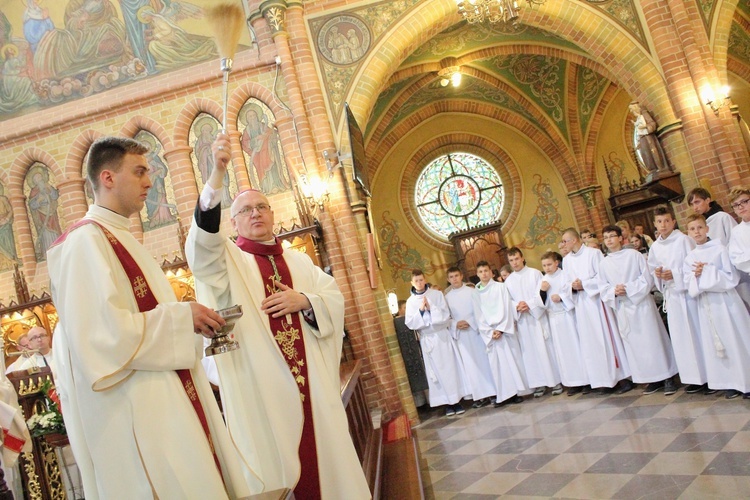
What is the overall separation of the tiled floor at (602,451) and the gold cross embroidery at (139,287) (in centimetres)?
307

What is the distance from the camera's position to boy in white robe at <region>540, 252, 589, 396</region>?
294 inches

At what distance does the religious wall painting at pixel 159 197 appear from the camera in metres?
8.97

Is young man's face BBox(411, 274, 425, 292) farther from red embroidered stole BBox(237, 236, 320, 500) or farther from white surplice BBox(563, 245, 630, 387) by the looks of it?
red embroidered stole BBox(237, 236, 320, 500)

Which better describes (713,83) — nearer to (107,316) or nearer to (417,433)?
(417,433)

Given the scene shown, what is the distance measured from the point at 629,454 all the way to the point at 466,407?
164 inches

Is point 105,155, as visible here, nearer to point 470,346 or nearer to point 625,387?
point 625,387

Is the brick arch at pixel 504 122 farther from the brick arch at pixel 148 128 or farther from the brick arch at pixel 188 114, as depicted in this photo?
the brick arch at pixel 148 128

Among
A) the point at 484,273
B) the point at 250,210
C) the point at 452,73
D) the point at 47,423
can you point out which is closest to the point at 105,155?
the point at 250,210

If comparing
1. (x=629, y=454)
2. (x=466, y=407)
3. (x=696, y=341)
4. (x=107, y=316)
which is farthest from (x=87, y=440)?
(x=466, y=407)

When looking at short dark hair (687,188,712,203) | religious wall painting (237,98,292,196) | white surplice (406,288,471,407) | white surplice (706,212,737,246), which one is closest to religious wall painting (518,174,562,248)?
white surplice (406,288,471,407)

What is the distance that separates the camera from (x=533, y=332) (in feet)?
26.2

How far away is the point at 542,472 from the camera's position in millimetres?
4645

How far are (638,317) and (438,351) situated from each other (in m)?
2.81


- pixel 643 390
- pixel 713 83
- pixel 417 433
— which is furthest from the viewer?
pixel 713 83
